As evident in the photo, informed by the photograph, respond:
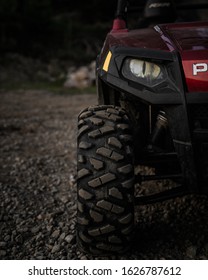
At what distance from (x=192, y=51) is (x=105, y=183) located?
82 centimetres

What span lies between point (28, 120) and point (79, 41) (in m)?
13.3

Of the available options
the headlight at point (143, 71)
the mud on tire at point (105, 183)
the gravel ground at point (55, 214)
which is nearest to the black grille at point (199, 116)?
the headlight at point (143, 71)

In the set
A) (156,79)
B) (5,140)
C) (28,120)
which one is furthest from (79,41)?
(156,79)

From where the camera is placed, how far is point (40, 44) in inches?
685

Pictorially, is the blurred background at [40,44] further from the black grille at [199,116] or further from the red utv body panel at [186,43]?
the black grille at [199,116]

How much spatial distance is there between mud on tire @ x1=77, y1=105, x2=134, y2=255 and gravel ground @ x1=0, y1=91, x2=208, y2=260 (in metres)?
0.20

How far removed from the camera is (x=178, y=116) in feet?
5.99

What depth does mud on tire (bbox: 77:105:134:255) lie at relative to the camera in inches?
75.7

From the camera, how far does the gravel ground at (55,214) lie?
2.19 m

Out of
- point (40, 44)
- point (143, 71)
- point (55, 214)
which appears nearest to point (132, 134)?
point (143, 71)

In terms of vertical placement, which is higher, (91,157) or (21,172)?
(91,157)

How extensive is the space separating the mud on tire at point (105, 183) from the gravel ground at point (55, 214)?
20 centimetres

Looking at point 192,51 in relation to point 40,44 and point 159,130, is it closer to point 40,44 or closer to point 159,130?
point 159,130
